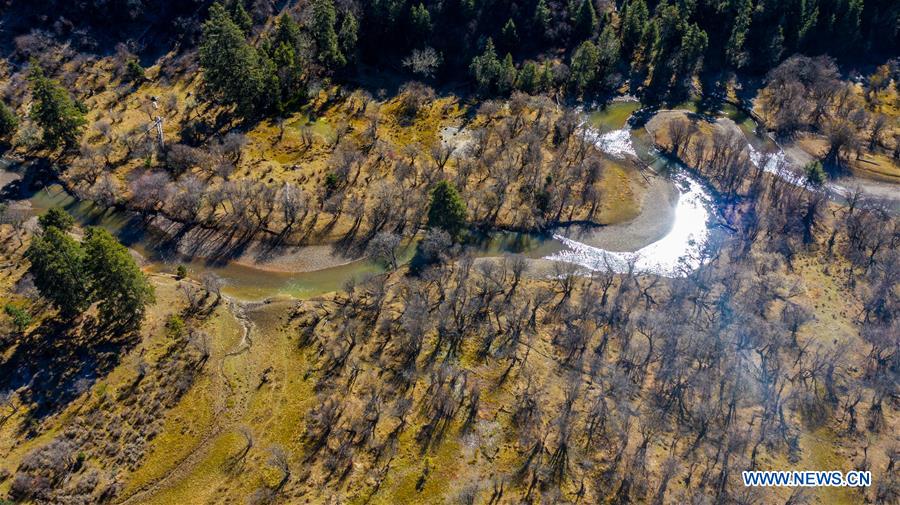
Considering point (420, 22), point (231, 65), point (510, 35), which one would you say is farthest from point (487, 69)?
point (231, 65)

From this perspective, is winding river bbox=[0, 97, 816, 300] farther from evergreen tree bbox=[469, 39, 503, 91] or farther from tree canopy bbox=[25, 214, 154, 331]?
evergreen tree bbox=[469, 39, 503, 91]

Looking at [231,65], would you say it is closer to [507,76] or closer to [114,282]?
[114,282]

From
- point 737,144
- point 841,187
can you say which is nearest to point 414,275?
point 737,144

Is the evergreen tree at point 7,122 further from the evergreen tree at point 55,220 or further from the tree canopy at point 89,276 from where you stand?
the tree canopy at point 89,276

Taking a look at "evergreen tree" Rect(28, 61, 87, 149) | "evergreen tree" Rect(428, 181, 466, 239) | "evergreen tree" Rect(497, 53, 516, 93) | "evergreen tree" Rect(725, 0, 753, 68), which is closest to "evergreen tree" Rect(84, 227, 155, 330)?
"evergreen tree" Rect(28, 61, 87, 149)

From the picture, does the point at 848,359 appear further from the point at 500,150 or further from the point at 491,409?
the point at 500,150

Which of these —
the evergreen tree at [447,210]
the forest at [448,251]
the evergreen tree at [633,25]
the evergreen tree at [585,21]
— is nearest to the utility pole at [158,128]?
the forest at [448,251]
